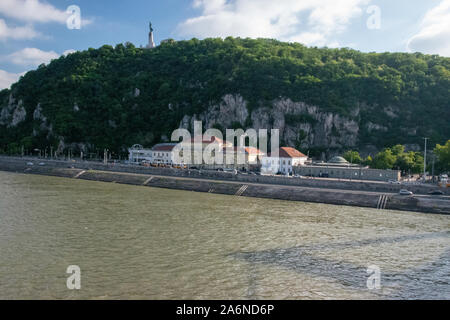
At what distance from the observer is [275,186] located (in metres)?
47.5

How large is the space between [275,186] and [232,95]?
190 feet

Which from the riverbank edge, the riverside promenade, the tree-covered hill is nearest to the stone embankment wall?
the riverside promenade

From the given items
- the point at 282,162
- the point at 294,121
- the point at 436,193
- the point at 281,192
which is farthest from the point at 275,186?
the point at 294,121

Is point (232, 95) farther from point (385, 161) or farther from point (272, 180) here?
point (272, 180)

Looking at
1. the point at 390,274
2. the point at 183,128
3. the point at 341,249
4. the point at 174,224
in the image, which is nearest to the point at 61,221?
the point at 174,224

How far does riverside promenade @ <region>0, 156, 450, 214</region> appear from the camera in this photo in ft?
126

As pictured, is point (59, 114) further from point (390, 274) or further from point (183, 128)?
point (390, 274)

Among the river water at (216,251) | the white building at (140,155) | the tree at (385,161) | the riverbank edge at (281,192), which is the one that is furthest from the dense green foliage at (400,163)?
the white building at (140,155)

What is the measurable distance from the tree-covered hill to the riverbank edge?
1656 inches

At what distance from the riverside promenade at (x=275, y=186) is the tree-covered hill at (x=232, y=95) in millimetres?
37530

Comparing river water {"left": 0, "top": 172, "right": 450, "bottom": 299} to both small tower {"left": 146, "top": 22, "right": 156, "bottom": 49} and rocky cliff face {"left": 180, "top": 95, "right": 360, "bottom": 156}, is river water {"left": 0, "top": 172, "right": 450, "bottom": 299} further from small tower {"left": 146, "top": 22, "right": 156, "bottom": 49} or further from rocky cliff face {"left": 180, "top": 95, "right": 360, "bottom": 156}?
small tower {"left": 146, "top": 22, "right": 156, "bottom": 49}

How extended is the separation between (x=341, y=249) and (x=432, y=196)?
21598mm
